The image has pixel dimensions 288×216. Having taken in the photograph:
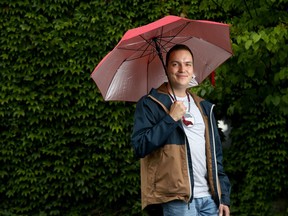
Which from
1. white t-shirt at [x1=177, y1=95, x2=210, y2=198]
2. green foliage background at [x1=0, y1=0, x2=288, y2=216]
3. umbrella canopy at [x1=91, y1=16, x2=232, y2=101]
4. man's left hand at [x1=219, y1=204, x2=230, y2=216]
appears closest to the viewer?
white t-shirt at [x1=177, y1=95, x2=210, y2=198]

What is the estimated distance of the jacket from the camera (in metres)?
3.07

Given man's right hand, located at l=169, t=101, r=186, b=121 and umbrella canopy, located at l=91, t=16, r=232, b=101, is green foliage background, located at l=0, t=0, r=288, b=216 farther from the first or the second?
man's right hand, located at l=169, t=101, r=186, b=121

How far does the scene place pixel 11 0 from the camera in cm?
646

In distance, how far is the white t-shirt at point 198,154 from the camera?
3.18 meters

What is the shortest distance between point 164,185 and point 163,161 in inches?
4.9

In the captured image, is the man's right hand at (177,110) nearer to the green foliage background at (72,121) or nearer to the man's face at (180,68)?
the man's face at (180,68)

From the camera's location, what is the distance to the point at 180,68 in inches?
129

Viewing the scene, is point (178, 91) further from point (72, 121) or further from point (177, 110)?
point (72, 121)

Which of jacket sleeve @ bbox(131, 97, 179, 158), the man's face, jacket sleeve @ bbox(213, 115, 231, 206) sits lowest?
jacket sleeve @ bbox(213, 115, 231, 206)

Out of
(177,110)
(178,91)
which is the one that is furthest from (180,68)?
(177,110)

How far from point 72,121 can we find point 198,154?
3473mm

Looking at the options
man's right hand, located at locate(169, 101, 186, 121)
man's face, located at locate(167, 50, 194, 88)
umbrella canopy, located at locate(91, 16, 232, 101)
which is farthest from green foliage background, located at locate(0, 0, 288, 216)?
man's right hand, located at locate(169, 101, 186, 121)

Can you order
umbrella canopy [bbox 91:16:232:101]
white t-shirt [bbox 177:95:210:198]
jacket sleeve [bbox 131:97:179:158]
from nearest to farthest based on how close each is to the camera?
jacket sleeve [bbox 131:97:179:158], white t-shirt [bbox 177:95:210:198], umbrella canopy [bbox 91:16:232:101]

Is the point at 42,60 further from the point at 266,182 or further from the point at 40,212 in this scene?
the point at 266,182
